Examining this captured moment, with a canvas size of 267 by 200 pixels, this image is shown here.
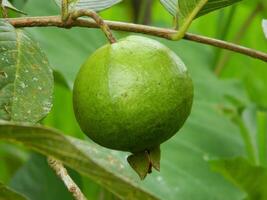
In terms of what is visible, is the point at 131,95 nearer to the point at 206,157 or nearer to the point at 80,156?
the point at 80,156

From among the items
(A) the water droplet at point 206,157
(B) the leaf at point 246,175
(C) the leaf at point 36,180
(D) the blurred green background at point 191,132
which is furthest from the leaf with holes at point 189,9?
(A) the water droplet at point 206,157

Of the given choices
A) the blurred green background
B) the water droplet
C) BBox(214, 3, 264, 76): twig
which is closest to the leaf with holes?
the blurred green background

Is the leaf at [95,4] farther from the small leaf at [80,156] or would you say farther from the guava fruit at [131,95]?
the small leaf at [80,156]

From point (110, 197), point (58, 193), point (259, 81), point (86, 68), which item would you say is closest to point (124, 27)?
point (86, 68)

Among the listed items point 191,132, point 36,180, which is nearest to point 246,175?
point 191,132

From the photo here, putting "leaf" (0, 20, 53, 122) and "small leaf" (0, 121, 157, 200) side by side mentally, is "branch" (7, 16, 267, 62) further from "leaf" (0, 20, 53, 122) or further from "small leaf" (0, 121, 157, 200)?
"small leaf" (0, 121, 157, 200)

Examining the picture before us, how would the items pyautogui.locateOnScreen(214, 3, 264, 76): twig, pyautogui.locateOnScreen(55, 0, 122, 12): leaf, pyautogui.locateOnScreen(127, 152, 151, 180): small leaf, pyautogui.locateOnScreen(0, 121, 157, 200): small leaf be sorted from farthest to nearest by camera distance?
pyautogui.locateOnScreen(214, 3, 264, 76): twig < pyautogui.locateOnScreen(55, 0, 122, 12): leaf < pyautogui.locateOnScreen(127, 152, 151, 180): small leaf < pyautogui.locateOnScreen(0, 121, 157, 200): small leaf

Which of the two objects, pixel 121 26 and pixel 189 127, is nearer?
pixel 121 26
